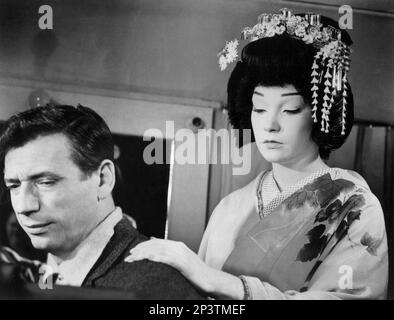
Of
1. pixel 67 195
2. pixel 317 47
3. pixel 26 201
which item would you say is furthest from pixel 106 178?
pixel 317 47

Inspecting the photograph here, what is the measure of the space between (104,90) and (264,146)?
570mm

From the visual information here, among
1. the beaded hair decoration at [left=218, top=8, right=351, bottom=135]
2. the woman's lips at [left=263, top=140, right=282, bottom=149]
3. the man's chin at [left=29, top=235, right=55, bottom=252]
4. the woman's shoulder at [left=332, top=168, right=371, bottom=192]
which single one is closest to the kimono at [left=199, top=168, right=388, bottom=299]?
the woman's shoulder at [left=332, top=168, right=371, bottom=192]

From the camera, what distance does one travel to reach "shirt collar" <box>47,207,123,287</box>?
2.04m

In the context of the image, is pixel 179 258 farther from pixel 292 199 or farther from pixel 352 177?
pixel 352 177

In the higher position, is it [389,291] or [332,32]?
[332,32]

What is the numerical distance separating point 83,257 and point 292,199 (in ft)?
2.31

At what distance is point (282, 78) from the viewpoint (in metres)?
2.10

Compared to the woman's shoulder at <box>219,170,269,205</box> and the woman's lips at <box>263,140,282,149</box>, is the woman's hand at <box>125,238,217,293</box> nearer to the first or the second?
the woman's shoulder at <box>219,170,269,205</box>

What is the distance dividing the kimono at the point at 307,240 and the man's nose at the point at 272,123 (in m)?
0.17

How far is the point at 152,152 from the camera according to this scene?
7.03 feet

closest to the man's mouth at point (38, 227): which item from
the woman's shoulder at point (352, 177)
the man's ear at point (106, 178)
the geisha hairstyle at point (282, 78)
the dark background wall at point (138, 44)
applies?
the man's ear at point (106, 178)

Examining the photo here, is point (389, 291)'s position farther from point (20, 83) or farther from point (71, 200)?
point (20, 83)
